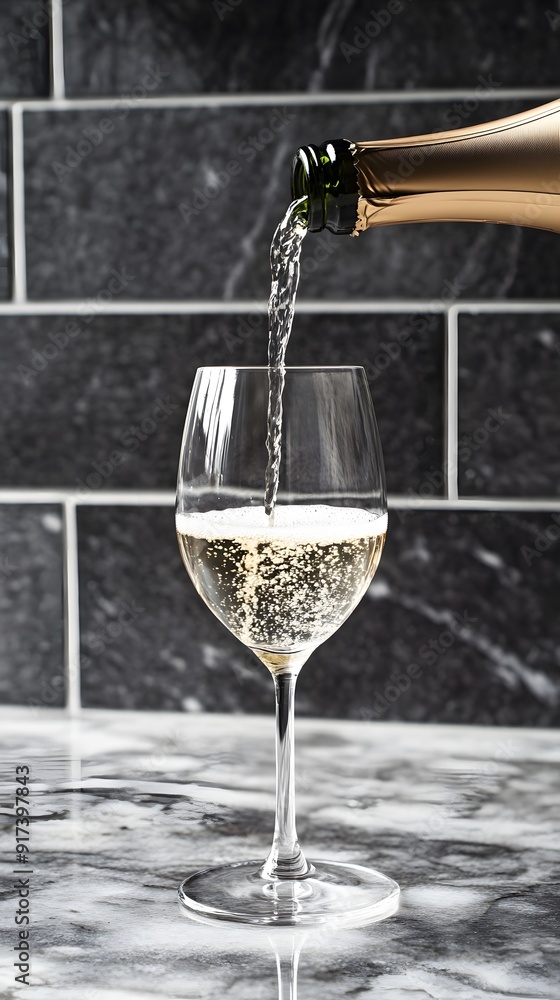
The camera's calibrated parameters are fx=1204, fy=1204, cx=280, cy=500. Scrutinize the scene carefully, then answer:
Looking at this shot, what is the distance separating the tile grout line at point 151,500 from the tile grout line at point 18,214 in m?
0.18

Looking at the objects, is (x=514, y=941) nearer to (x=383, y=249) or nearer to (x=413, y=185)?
(x=413, y=185)

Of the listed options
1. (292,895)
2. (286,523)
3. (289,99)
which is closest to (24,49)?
(289,99)

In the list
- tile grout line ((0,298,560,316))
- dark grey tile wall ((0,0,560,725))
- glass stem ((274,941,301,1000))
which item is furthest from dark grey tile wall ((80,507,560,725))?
glass stem ((274,941,301,1000))

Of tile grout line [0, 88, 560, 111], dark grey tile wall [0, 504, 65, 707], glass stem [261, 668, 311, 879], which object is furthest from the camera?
dark grey tile wall [0, 504, 65, 707]

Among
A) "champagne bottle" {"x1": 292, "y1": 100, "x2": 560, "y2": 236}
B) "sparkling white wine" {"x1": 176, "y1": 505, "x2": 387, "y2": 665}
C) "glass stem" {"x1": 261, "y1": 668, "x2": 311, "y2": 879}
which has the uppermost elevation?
"champagne bottle" {"x1": 292, "y1": 100, "x2": 560, "y2": 236}

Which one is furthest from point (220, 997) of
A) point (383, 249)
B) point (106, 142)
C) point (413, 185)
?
point (106, 142)

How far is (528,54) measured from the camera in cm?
100

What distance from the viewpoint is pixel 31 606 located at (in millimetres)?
1106

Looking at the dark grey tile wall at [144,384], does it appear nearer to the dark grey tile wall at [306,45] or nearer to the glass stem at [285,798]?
the dark grey tile wall at [306,45]

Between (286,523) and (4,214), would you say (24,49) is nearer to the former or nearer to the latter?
(4,214)

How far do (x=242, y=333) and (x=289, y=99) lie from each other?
20 centimetres

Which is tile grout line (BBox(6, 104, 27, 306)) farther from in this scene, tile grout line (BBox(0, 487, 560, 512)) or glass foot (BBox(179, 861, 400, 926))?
glass foot (BBox(179, 861, 400, 926))

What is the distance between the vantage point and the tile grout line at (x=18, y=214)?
108 cm

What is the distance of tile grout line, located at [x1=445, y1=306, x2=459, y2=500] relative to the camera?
1.02 m
